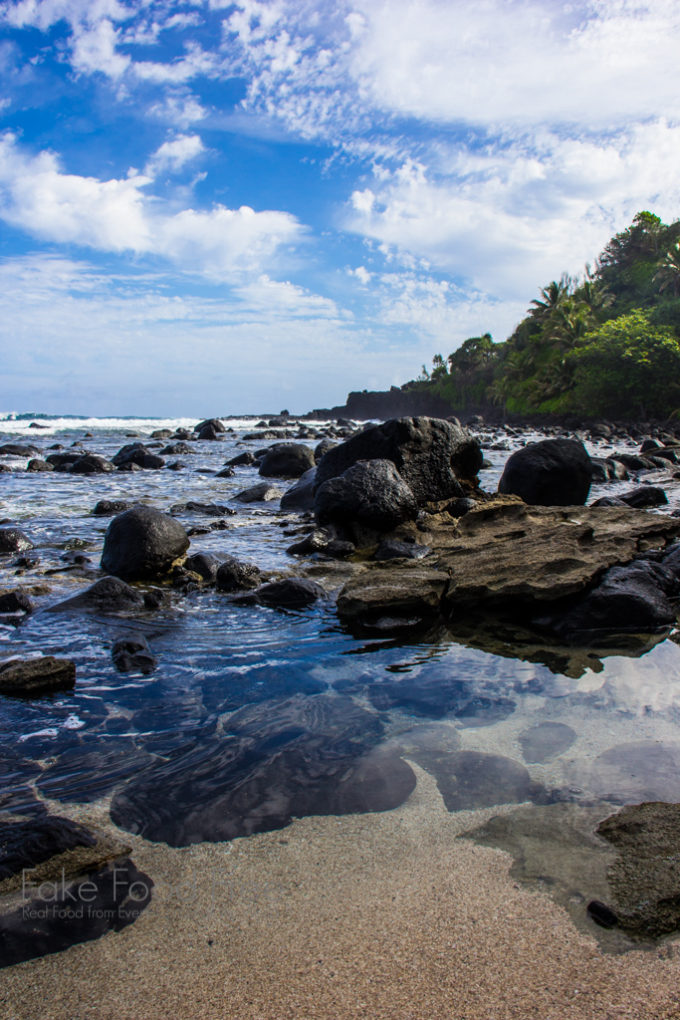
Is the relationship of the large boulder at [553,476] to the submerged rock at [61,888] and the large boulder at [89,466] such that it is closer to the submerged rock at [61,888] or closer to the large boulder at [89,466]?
the submerged rock at [61,888]

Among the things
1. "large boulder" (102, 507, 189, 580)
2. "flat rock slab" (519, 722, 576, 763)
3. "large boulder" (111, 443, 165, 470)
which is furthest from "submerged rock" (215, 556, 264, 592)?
"large boulder" (111, 443, 165, 470)

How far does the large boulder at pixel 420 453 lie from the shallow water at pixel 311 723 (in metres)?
4.66

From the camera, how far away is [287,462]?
16438 mm

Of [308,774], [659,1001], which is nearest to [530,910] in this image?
[659,1001]

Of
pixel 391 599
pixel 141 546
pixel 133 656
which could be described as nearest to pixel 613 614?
pixel 391 599

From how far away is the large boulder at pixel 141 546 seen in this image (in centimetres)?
654

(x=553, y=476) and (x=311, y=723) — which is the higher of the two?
(x=553, y=476)

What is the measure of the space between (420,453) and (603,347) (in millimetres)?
38149

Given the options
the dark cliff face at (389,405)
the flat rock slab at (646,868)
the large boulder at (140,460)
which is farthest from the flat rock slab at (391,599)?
the dark cliff face at (389,405)

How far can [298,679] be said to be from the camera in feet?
13.4

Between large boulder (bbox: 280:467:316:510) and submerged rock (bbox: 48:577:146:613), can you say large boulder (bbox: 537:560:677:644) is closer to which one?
submerged rock (bbox: 48:577:146:613)

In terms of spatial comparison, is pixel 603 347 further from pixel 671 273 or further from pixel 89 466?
pixel 89 466

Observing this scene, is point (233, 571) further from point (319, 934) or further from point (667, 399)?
point (667, 399)

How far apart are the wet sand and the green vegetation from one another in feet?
144
